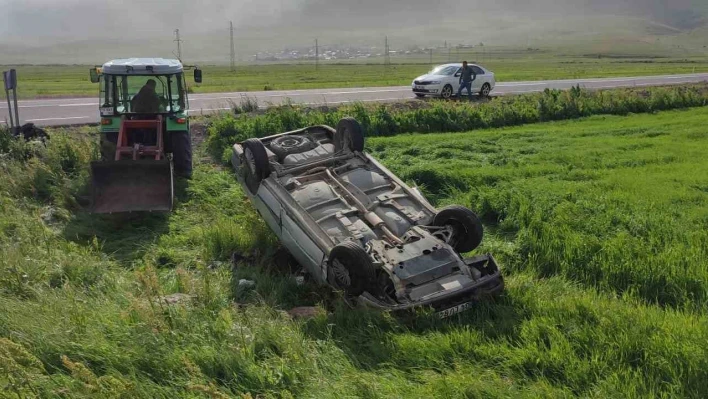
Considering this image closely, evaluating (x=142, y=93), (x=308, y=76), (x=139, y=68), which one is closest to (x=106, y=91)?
(x=142, y=93)

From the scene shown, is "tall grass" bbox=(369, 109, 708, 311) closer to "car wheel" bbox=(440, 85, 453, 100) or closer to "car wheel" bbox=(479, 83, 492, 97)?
"car wheel" bbox=(440, 85, 453, 100)

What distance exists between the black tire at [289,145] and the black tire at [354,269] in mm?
3284

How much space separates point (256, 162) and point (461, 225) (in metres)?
2.94

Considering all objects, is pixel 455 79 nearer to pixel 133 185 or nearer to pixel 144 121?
pixel 144 121

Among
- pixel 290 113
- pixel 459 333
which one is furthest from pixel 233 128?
pixel 459 333

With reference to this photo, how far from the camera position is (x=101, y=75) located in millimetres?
10727

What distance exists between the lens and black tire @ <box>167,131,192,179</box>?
10906 millimetres

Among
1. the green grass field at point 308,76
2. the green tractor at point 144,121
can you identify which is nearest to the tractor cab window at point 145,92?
the green tractor at point 144,121

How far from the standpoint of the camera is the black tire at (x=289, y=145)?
8.95m

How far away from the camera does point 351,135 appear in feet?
29.5

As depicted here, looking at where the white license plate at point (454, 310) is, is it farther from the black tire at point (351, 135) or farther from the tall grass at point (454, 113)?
the tall grass at point (454, 113)

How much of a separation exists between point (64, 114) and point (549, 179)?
50.9 ft

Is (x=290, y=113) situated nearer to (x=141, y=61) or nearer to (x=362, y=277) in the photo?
(x=141, y=61)

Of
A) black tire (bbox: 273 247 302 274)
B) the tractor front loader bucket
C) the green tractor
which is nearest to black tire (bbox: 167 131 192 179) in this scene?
the green tractor
